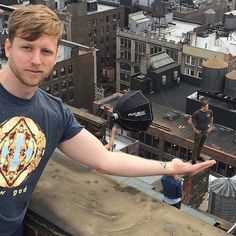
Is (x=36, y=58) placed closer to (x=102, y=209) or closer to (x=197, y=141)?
(x=102, y=209)

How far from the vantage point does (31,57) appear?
484 centimetres

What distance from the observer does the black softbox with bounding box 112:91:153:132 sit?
1109 cm

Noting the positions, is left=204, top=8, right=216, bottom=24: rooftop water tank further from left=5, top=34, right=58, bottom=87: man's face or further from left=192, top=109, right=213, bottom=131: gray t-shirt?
left=5, top=34, right=58, bottom=87: man's face

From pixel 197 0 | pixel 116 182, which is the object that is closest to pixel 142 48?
pixel 197 0

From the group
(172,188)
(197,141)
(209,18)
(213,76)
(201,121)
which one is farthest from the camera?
(209,18)

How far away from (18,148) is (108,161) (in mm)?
1150

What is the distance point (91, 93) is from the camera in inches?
2842

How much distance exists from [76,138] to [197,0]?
9674cm

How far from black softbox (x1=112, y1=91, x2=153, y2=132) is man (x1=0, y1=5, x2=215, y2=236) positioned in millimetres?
5206

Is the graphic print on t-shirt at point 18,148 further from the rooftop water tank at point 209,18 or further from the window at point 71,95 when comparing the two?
the rooftop water tank at point 209,18

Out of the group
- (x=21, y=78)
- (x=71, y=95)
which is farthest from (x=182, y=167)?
(x=71, y=95)

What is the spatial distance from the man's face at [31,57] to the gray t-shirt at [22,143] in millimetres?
266

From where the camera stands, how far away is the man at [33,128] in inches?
190

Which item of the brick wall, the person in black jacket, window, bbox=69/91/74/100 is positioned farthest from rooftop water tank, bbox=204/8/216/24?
the brick wall
